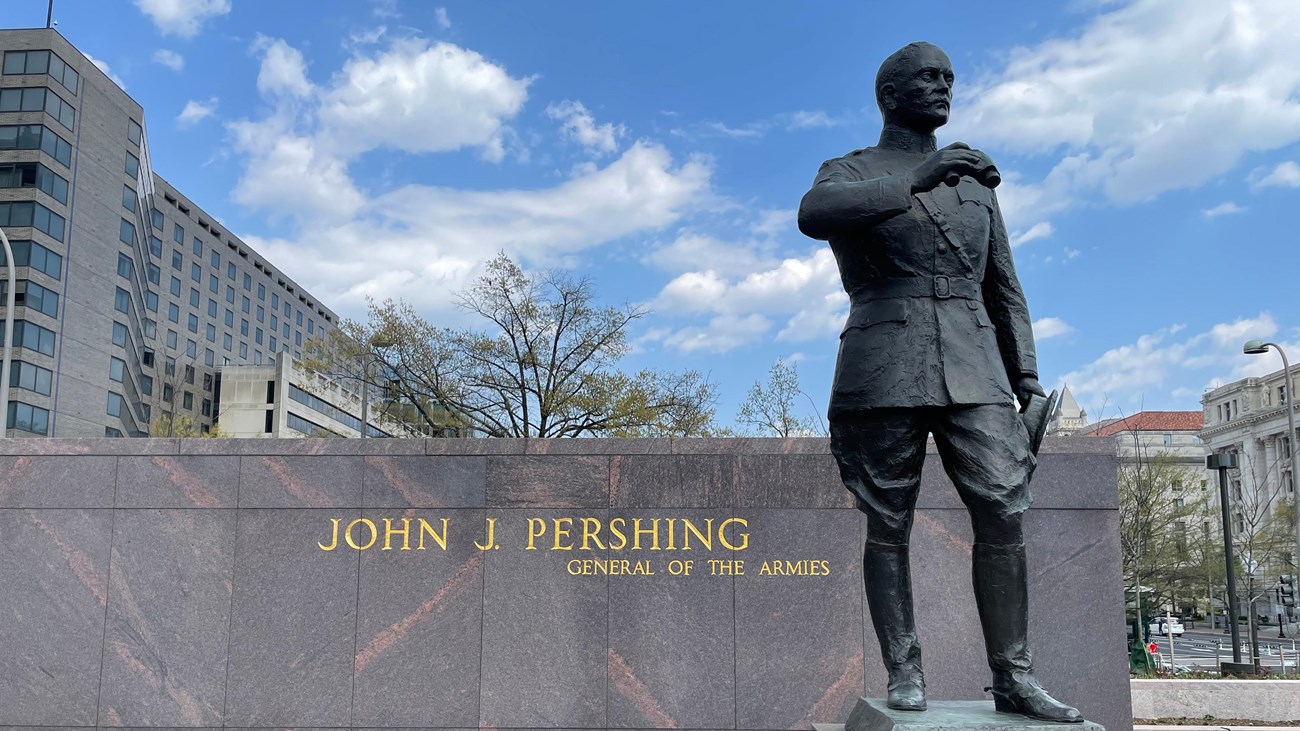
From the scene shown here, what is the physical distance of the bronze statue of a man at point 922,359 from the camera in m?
3.99

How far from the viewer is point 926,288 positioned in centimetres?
424

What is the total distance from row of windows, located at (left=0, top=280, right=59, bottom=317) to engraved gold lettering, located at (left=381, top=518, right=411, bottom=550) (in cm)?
5370

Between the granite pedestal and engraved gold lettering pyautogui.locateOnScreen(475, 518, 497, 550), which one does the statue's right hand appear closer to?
the granite pedestal

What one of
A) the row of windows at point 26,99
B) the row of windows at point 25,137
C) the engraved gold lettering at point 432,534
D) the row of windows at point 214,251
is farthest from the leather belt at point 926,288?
the row of windows at point 214,251

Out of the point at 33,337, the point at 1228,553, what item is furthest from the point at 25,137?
the point at 1228,553

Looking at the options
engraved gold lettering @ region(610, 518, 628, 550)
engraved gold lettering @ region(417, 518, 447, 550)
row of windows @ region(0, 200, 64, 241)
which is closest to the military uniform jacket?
engraved gold lettering @ region(610, 518, 628, 550)

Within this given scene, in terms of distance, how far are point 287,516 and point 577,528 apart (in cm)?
224

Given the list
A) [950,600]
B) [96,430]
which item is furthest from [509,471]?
[96,430]

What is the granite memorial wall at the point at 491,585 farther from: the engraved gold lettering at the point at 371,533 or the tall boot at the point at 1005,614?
the tall boot at the point at 1005,614

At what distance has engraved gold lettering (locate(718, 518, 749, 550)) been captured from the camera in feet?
25.8

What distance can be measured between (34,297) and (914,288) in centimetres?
5911

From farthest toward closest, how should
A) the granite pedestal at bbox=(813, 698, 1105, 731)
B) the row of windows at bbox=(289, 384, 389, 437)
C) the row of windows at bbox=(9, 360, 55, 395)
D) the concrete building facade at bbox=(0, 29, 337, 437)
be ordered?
1. the row of windows at bbox=(289, 384, 389, 437)
2. the concrete building facade at bbox=(0, 29, 337, 437)
3. the row of windows at bbox=(9, 360, 55, 395)
4. the granite pedestal at bbox=(813, 698, 1105, 731)

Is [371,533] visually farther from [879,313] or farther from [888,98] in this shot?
[888,98]

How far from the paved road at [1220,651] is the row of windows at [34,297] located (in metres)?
53.4
